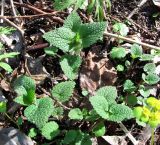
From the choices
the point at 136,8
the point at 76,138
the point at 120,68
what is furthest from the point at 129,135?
the point at 136,8

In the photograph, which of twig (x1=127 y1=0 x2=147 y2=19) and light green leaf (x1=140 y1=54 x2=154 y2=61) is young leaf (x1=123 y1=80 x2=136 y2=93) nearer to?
light green leaf (x1=140 y1=54 x2=154 y2=61)

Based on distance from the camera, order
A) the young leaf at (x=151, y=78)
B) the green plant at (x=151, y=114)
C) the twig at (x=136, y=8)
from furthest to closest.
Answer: the twig at (x=136, y=8) < the young leaf at (x=151, y=78) < the green plant at (x=151, y=114)

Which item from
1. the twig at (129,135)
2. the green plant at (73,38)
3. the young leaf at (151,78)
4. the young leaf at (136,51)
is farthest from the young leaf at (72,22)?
the twig at (129,135)

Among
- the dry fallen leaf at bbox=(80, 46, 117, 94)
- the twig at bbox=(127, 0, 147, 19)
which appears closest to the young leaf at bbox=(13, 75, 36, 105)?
the dry fallen leaf at bbox=(80, 46, 117, 94)

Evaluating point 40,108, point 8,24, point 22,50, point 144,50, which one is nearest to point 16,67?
point 22,50

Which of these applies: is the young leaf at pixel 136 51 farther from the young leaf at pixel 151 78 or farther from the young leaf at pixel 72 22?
the young leaf at pixel 72 22
